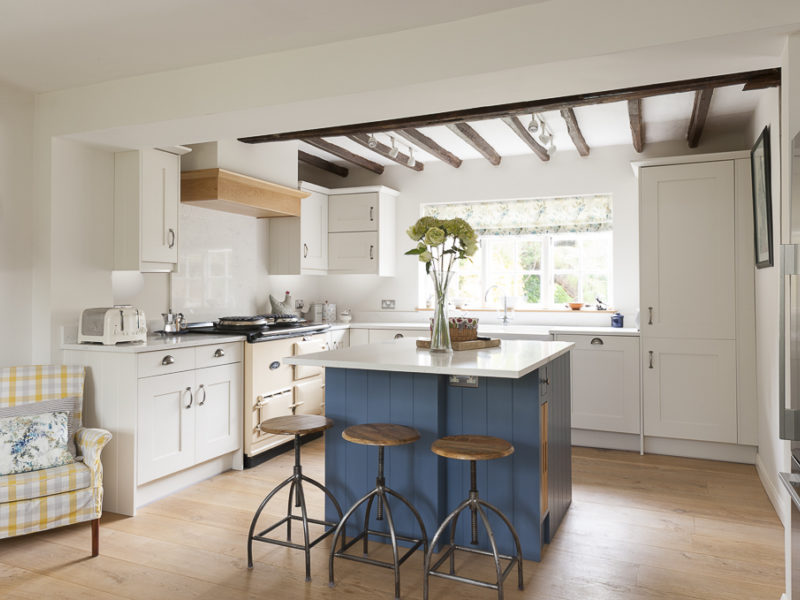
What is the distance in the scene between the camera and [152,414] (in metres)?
3.37

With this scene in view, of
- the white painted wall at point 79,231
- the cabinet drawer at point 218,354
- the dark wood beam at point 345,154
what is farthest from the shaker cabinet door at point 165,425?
the dark wood beam at point 345,154

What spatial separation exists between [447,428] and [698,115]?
2823 millimetres

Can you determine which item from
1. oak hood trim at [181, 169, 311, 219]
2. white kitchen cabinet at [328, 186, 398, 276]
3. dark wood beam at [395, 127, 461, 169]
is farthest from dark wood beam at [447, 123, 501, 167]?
oak hood trim at [181, 169, 311, 219]

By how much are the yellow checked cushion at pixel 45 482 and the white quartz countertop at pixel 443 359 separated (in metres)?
1.18

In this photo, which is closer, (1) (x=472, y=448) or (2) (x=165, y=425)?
(1) (x=472, y=448)

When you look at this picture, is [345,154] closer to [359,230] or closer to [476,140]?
[359,230]

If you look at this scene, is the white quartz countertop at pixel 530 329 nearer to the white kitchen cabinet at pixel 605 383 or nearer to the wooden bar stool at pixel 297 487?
the white kitchen cabinet at pixel 605 383

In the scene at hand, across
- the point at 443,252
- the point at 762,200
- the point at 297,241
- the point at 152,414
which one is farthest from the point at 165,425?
the point at 762,200

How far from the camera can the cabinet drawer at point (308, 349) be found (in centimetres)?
459

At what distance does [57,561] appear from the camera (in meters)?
2.71

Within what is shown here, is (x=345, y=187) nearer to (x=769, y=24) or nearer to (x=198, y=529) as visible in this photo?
(x=198, y=529)

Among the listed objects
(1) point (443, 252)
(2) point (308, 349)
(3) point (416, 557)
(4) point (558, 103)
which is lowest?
(3) point (416, 557)

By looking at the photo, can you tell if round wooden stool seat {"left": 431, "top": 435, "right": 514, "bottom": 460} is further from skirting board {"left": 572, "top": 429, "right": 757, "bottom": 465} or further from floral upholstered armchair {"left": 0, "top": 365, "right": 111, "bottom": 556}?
skirting board {"left": 572, "top": 429, "right": 757, "bottom": 465}

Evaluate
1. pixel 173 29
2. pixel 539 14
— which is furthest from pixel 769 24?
pixel 173 29
